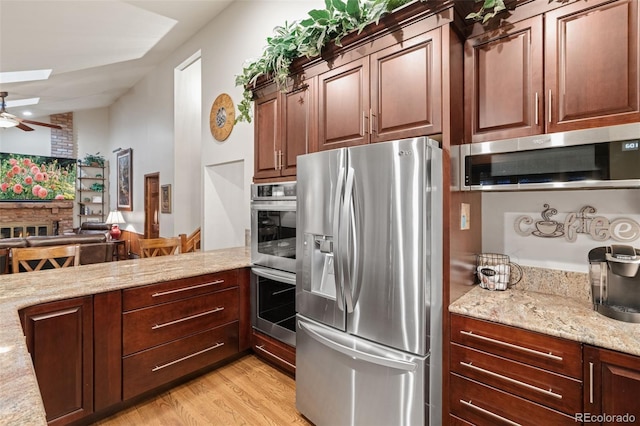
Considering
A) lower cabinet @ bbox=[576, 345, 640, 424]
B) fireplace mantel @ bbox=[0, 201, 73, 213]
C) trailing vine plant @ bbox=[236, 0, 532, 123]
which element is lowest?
lower cabinet @ bbox=[576, 345, 640, 424]

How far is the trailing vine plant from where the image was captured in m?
1.70

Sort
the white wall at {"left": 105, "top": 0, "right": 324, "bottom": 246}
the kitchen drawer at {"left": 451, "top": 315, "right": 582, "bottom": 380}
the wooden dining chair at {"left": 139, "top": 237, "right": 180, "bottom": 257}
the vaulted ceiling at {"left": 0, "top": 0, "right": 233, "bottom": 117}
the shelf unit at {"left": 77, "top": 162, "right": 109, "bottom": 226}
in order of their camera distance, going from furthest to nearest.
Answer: the shelf unit at {"left": 77, "top": 162, "right": 109, "bottom": 226}, the vaulted ceiling at {"left": 0, "top": 0, "right": 233, "bottom": 117}, the white wall at {"left": 105, "top": 0, "right": 324, "bottom": 246}, the wooden dining chair at {"left": 139, "top": 237, "right": 180, "bottom": 257}, the kitchen drawer at {"left": 451, "top": 315, "right": 582, "bottom": 380}

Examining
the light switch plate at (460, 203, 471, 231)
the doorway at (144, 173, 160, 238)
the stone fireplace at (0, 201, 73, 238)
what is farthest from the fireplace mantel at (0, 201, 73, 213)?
the light switch plate at (460, 203, 471, 231)

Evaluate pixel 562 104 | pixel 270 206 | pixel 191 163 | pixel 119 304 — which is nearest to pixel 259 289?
pixel 270 206

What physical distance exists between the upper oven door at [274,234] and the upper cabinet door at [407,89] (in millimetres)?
890

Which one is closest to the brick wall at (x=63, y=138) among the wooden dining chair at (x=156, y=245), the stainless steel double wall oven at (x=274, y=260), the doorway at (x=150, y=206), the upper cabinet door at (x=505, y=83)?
the doorway at (x=150, y=206)

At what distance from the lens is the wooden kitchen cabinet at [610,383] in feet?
3.78

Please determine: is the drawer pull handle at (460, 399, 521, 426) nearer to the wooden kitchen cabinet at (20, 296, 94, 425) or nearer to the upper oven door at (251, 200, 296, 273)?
the upper oven door at (251, 200, 296, 273)

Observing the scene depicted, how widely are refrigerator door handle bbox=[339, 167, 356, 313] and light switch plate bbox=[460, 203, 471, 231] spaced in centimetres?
61

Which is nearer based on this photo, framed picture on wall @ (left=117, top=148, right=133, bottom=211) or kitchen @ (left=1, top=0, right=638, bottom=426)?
kitchen @ (left=1, top=0, right=638, bottom=426)

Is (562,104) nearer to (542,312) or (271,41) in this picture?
(542,312)

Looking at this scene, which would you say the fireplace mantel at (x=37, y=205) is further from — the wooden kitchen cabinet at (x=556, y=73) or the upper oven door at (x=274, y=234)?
the wooden kitchen cabinet at (x=556, y=73)

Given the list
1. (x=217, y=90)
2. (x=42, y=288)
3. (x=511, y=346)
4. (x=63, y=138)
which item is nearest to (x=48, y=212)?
(x=63, y=138)

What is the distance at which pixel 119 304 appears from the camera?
6.31ft
